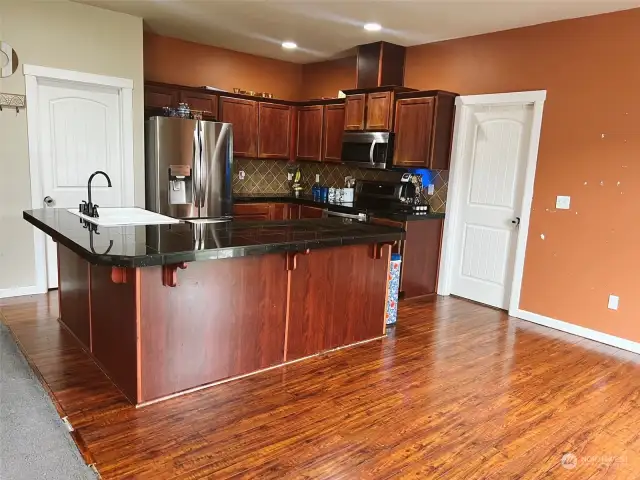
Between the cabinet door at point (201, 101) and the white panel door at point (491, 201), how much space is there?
2958mm

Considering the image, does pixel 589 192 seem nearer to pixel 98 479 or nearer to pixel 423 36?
pixel 423 36

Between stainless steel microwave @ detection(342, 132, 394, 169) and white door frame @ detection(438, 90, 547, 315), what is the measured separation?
27.7 inches

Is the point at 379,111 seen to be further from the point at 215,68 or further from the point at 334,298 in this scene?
the point at 334,298

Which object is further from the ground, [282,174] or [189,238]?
[282,174]

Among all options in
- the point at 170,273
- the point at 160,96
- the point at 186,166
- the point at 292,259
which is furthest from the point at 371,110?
the point at 170,273

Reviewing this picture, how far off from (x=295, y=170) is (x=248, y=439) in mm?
5083

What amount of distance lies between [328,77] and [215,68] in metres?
1.55

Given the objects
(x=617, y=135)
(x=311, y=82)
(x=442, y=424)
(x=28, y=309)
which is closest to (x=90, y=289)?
(x=28, y=309)

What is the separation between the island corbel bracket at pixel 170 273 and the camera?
8.32 ft

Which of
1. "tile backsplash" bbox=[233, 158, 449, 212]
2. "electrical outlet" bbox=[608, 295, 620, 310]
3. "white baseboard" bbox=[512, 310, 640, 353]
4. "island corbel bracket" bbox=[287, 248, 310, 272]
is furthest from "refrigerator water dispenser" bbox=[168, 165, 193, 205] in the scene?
"electrical outlet" bbox=[608, 295, 620, 310]

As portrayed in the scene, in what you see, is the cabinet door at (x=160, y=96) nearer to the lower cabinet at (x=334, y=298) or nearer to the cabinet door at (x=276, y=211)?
the cabinet door at (x=276, y=211)

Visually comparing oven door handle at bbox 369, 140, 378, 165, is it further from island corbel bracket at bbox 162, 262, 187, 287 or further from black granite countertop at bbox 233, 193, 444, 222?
island corbel bracket at bbox 162, 262, 187, 287

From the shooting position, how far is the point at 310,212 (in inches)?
238

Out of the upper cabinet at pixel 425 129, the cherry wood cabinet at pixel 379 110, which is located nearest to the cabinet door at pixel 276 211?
the cherry wood cabinet at pixel 379 110
